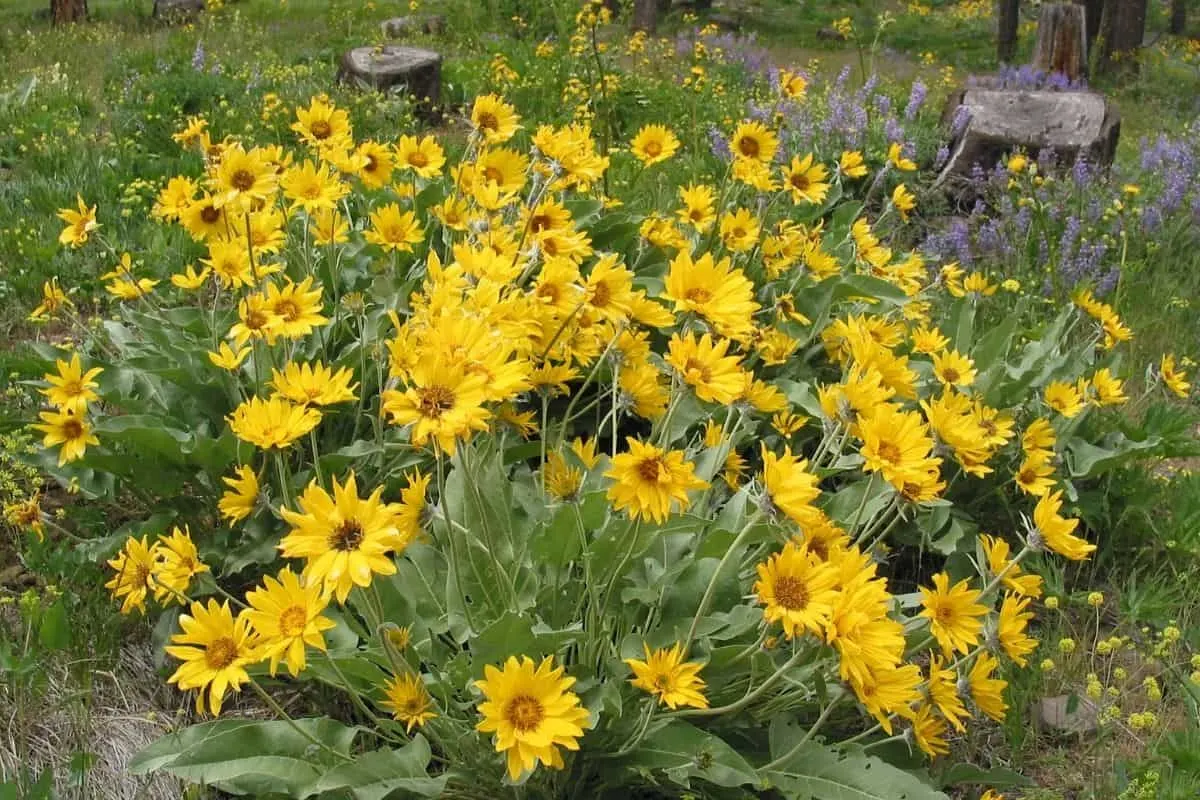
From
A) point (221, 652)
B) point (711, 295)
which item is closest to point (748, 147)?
point (711, 295)

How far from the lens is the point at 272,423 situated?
5.54ft

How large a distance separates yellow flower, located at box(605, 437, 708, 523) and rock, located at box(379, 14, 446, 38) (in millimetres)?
9692

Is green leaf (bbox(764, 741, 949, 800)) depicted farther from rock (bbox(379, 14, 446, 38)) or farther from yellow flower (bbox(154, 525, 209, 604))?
rock (bbox(379, 14, 446, 38))

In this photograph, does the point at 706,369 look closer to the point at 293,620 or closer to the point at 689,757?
the point at 689,757

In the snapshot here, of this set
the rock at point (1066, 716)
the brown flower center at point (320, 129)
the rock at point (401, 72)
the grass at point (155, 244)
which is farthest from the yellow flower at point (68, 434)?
the rock at point (401, 72)

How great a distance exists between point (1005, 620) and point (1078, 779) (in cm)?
58

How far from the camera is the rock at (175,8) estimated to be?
10211mm

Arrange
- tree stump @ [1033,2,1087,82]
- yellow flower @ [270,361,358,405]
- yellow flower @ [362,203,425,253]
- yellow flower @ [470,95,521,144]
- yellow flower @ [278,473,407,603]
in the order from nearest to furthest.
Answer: yellow flower @ [278,473,407,603] → yellow flower @ [270,361,358,405] → yellow flower @ [362,203,425,253] → yellow flower @ [470,95,521,144] → tree stump @ [1033,2,1087,82]

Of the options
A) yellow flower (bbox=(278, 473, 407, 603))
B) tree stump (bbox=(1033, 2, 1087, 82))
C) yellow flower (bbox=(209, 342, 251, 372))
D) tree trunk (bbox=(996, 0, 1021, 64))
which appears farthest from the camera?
tree trunk (bbox=(996, 0, 1021, 64))

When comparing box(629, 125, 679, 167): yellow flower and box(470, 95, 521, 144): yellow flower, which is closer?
box(470, 95, 521, 144): yellow flower

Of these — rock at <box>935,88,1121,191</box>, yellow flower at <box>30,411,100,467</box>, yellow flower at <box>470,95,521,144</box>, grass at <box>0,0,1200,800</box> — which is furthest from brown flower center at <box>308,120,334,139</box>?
rock at <box>935,88,1121,191</box>

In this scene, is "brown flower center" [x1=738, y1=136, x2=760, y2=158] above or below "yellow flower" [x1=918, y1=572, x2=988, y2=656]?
above

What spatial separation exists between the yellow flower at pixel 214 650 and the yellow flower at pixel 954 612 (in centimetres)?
102

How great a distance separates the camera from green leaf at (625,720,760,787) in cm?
159
